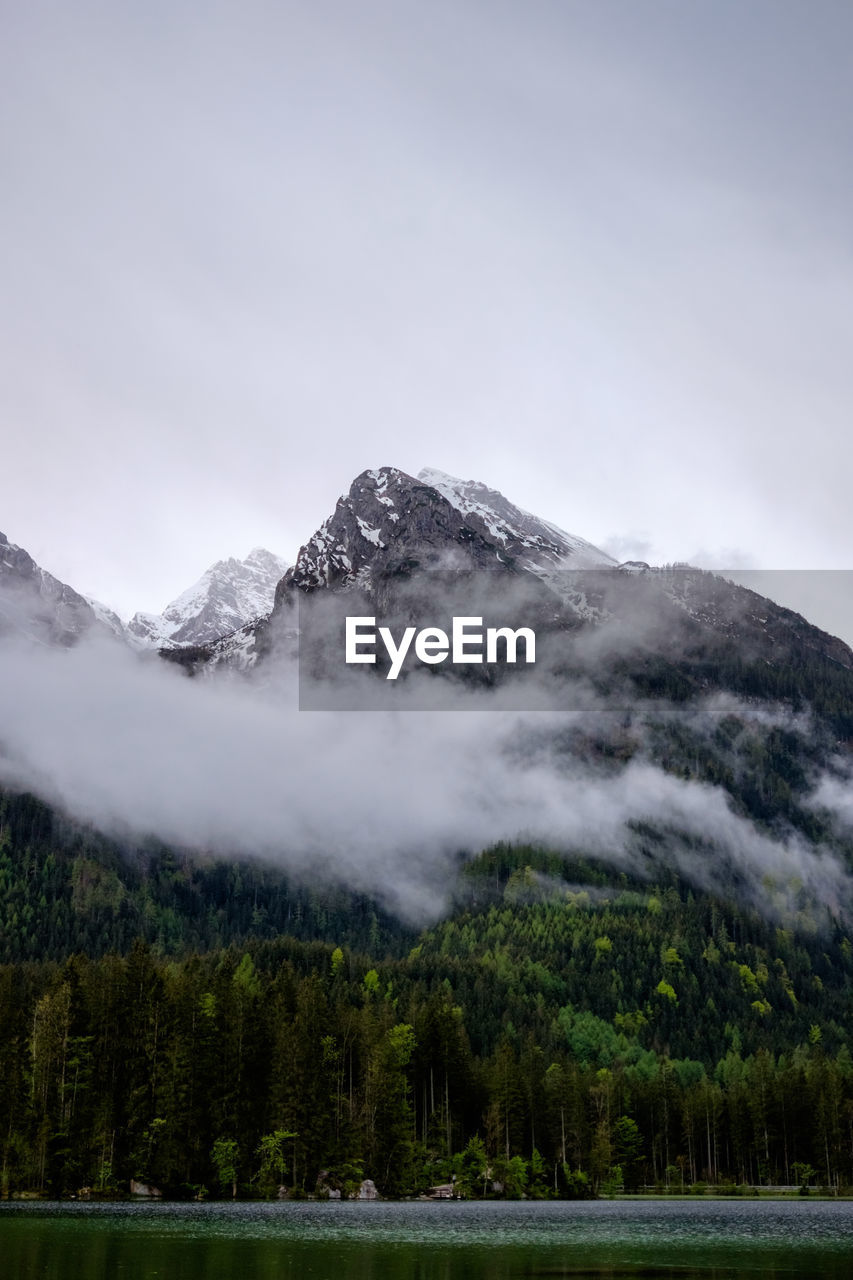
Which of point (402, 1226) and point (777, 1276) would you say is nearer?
point (777, 1276)

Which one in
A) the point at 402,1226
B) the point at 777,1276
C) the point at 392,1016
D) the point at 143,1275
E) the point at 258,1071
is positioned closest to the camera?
the point at 143,1275

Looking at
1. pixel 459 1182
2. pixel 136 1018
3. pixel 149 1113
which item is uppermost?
pixel 136 1018

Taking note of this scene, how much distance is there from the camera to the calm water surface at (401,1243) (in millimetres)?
61719

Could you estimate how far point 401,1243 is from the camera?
269 ft

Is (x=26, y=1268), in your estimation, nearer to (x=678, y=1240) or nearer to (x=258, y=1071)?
(x=678, y=1240)

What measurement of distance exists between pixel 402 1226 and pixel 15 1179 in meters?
45.0

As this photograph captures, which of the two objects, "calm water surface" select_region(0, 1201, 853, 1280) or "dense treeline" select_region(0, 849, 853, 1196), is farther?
"dense treeline" select_region(0, 849, 853, 1196)

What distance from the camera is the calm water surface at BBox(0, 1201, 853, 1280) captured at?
61719 mm

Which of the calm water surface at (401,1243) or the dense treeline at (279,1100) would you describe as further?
the dense treeline at (279,1100)

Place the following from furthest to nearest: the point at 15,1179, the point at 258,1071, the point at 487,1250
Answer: the point at 258,1071 → the point at 15,1179 → the point at 487,1250

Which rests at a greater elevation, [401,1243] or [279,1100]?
[279,1100]

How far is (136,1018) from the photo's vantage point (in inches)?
5408

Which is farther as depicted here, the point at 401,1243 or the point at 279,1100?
the point at 279,1100

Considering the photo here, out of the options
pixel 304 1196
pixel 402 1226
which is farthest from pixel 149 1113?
pixel 402 1226
